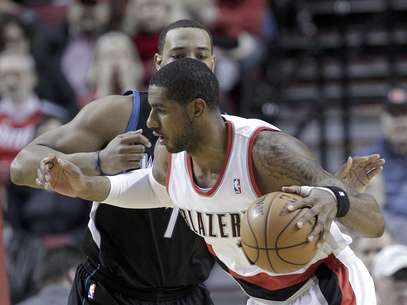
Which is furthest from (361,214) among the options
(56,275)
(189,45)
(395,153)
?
(395,153)

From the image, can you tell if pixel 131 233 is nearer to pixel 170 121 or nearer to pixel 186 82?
pixel 170 121

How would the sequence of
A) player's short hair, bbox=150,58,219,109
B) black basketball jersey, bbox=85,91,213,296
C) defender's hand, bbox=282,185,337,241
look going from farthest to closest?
black basketball jersey, bbox=85,91,213,296 → player's short hair, bbox=150,58,219,109 → defender's hand, bbox=282,185,337,241

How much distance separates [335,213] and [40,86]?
5705 millimetres

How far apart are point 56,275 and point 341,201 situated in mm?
3004

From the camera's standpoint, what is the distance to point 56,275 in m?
6.24

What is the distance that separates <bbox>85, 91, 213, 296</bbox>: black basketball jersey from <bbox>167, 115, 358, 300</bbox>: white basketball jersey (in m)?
0.63

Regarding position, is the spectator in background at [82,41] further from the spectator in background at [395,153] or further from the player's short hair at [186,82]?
the player's short hair at [186,82]

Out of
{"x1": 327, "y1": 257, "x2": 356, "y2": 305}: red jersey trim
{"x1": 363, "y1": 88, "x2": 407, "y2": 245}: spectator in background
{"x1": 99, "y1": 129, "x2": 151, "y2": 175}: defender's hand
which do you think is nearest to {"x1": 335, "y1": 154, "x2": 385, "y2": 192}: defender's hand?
{"x1": 327, "y1": 257, "x2": 356, "y2": 305}: red jersey trim

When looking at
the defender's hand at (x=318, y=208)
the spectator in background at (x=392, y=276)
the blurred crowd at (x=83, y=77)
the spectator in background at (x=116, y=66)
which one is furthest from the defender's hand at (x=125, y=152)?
the spectator in background at (x=116, y=66)

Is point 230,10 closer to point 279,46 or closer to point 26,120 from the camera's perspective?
point 279,46

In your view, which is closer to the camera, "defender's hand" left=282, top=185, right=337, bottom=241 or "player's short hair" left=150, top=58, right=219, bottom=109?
"defender's hand" left=282, top=185, right=337, bottom=241

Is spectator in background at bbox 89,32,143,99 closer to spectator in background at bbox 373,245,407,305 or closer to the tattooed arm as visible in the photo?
spectator in background at bbox 373,245,407,305

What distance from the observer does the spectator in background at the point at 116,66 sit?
8.40 metres

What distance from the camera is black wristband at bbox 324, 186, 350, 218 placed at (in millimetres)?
3656
